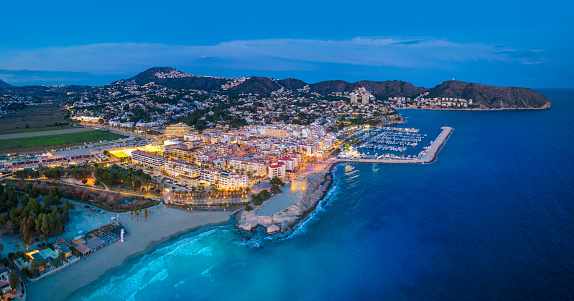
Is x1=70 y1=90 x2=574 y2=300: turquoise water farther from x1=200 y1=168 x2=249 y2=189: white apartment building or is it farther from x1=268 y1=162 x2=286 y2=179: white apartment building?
x1=200 y1=168 x2=249 y2=189: white apartment building

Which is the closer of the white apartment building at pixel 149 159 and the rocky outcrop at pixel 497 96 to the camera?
the white apartment building at pixel 149 159

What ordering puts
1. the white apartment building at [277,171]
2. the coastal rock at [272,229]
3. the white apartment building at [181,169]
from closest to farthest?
1. the coastal rock at [272,229]
2. the white apartment building at [181,169]
3. the white apartment building at [277,171]

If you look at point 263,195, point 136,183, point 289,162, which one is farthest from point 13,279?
point 289,162

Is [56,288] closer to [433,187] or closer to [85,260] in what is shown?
[85,260]

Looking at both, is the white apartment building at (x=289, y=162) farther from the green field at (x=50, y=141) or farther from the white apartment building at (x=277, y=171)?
the green field at (x=50, y=141)

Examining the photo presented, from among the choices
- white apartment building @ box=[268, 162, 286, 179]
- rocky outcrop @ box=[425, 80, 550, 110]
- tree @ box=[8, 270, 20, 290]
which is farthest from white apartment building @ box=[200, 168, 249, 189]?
rocky outcrop @ box=[425, 80, 550, 110]

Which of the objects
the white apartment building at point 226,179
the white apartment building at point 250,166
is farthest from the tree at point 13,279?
the white apartment building at point 250,166

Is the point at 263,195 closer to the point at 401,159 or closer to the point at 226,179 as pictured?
the point at 226,179
